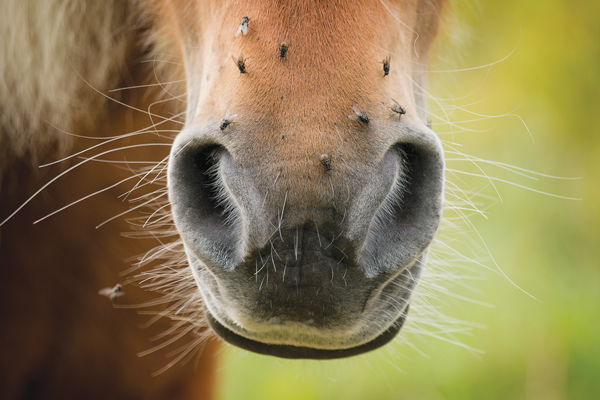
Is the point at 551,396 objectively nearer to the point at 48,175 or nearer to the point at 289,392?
the point at 289,392

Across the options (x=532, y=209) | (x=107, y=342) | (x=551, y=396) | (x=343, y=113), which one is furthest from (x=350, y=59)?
(x=532, y=209)

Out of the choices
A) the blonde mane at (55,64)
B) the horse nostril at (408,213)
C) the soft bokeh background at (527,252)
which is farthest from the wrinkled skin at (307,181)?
the soft bokeh background at (527,252)

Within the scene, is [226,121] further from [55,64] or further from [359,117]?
[55,64]

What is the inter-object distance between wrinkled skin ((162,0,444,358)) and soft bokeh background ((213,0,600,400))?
2.80 m

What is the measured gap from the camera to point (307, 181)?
96 centimetres

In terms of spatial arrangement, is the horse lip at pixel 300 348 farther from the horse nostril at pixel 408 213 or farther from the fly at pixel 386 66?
the fly at pixel 386 66

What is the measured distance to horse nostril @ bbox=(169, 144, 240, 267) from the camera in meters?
1.06

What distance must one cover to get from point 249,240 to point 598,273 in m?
4.94

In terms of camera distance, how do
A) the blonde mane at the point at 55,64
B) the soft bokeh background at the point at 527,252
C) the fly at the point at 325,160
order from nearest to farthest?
the fly at the point at 325,160
the blonde mane at the point at 55,64
the soft bokeh background at the point at 527,252

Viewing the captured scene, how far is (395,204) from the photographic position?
3.60 feet

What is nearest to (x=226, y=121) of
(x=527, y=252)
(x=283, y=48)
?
(x=283, y=48)

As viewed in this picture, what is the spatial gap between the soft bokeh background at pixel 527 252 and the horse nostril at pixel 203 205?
115 inches

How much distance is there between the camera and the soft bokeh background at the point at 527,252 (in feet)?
13.5

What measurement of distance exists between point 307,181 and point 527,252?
457cm
